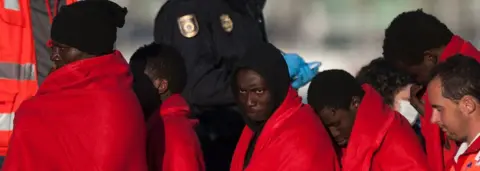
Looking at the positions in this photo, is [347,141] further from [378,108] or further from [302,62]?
[302,62]

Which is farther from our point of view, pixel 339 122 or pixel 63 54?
pixel 339 122

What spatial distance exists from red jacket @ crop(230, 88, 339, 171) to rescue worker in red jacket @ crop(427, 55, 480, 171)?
0.47 meters

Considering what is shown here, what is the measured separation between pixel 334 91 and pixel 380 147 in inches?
13.1

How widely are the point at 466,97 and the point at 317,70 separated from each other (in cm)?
213

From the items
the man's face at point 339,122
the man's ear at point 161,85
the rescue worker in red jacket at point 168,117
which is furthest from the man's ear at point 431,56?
the man's ear at point 161,85

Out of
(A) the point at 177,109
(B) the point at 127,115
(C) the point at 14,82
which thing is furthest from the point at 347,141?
(C) the point at 14,82

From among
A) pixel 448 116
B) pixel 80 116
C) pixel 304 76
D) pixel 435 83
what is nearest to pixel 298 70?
pixel 304 76

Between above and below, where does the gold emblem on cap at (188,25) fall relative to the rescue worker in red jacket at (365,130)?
above

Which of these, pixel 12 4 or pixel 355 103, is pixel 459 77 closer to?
pixel 355 103

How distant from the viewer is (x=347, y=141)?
4105mm

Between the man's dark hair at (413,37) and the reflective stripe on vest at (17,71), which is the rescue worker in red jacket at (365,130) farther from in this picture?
the reflective stripe on vest at (17,71)

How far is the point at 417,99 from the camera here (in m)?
4.36

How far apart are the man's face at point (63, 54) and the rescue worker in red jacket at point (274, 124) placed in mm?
725

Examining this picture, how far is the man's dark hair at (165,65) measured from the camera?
4457 millimetres
